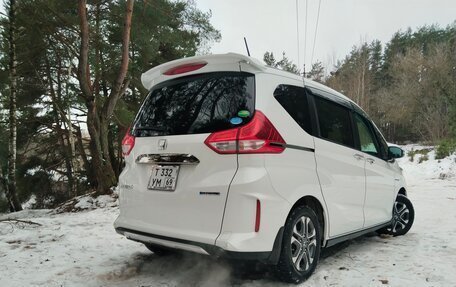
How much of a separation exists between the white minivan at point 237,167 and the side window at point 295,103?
0.01 m

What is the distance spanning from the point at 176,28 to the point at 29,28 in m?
5.95

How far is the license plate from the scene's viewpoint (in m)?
2.84

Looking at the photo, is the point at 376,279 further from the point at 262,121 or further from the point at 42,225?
the point at 42,225

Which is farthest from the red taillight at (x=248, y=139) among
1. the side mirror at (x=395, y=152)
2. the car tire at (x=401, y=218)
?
the car tire at (x=401, y=218)

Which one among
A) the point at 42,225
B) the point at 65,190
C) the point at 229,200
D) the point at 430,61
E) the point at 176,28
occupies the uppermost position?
the point at 430,61

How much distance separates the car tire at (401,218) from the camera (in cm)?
498

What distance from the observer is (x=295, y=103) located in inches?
123

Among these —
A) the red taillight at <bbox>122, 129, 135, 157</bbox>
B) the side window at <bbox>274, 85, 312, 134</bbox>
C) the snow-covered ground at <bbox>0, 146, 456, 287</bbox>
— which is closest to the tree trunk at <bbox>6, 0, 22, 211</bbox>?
the snow-covered ground at <bbox>0, 146, 456, 287</bbox>

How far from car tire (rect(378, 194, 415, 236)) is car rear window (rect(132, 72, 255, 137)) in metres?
3.31

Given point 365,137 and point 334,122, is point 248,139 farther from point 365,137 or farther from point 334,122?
point 365,137

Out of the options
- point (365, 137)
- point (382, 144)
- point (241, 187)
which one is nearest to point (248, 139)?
point (241, 187)

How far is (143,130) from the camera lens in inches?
127

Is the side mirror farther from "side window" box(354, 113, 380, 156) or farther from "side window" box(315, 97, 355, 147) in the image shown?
"side window" box(315, 97, 355, 147)

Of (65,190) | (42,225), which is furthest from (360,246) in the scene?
(65,190)
